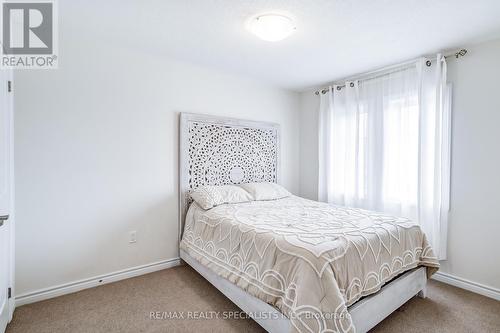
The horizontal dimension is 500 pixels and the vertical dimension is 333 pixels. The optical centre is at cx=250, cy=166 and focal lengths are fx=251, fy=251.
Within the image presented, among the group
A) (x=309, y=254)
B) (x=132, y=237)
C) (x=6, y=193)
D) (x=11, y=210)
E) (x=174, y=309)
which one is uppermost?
(x=6, y=193)

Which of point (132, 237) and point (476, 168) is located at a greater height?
point (476, 168)

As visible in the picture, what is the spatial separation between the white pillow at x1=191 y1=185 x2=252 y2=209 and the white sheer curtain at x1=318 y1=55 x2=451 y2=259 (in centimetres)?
139

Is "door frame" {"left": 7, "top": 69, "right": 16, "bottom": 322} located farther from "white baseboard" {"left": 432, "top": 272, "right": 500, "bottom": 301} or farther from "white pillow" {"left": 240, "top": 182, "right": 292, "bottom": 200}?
"white baseboard" {"left": 432, "top": 272, "right": 500, "bottom": 301}

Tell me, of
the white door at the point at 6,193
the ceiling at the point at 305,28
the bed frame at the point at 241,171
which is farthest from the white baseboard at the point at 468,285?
the white door at the point at 6,193

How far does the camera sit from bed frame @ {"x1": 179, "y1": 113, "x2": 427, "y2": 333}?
172cm

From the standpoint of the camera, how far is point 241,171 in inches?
137

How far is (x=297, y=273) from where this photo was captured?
1.52 meters

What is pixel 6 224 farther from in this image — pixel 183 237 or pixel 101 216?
pixel 183 237

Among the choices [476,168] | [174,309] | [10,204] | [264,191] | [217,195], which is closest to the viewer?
[10,204]

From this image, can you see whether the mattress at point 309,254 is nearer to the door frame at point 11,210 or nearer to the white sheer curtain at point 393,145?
A: the white sheer curtain at point 393,145

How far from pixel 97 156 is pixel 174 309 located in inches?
63.0

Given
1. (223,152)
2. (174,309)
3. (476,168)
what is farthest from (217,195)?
(476,168)

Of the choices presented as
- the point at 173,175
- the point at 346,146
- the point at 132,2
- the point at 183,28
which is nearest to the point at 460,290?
the point at 346,146

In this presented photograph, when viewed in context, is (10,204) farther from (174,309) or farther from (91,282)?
(174,309)
